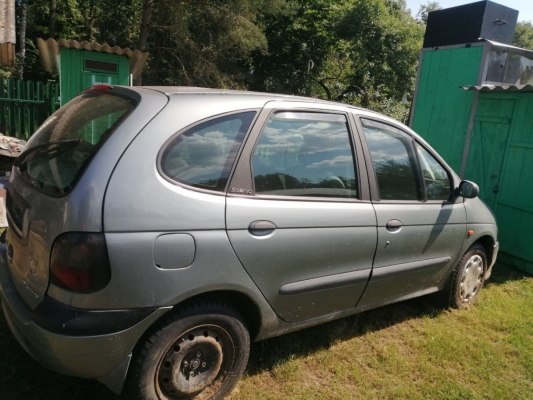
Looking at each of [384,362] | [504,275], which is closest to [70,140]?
[384,362]

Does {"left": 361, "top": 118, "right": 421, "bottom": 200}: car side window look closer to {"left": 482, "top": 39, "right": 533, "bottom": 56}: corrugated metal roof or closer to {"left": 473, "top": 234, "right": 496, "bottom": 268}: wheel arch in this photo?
{"left": 473, "top": 234, "right": 496, "bottom": 268}: wheel arch

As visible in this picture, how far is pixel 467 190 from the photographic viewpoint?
3477 mm

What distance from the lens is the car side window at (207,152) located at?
2.12 metres

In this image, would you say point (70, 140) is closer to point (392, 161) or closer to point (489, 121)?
point (392, 161)

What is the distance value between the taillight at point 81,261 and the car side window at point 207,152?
0.48 metres

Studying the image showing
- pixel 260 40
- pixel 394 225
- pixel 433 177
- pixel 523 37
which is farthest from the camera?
pixel 523 37

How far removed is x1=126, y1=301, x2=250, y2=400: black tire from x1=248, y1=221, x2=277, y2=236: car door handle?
1.42ft

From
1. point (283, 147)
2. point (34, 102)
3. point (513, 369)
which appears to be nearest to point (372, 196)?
point (283, 147)

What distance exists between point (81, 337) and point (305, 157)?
1606 mm

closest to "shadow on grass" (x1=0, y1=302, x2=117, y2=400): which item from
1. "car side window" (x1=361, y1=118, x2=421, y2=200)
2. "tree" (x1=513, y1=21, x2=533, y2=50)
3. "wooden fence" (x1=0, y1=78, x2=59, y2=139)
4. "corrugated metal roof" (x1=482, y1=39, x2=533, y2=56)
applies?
"car side window" (x1=361, y1=118, x2=421, y2=200)

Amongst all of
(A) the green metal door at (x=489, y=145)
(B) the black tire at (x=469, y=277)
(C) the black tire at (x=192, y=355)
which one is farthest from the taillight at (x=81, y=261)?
(A) the green metal door at (x=489, y=145)

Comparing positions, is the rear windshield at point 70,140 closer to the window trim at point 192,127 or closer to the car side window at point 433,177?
the window trim at point 192,127

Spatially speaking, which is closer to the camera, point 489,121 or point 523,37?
point 489,121

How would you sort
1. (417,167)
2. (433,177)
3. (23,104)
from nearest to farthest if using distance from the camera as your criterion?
(417,167) < (433,177) < (23,104)
